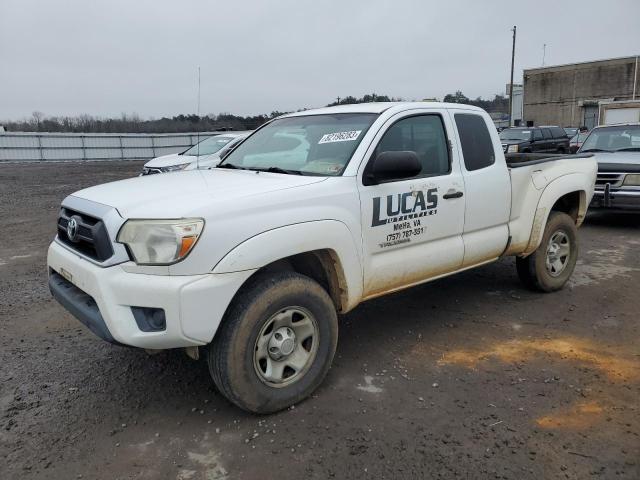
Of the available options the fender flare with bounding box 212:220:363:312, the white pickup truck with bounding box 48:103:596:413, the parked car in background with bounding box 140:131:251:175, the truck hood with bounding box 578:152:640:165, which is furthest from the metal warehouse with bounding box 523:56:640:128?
the fender flare with bounding box 212:220:363:312

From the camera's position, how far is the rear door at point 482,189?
4.37m

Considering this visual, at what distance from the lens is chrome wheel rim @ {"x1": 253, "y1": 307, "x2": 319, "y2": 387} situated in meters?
3.21

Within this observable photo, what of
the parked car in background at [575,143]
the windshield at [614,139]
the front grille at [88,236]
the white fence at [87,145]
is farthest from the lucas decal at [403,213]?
the white fence at [87,145]

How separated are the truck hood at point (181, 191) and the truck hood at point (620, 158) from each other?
7.14 metres

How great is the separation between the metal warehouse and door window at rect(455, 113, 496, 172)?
38.7m

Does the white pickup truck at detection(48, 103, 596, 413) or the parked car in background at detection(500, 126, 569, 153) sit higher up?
the parked car in background at detection(500, 126, 569, 153)

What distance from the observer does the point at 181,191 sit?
3.29m

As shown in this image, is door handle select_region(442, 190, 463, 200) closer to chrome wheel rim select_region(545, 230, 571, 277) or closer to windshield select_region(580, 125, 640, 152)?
chrome wheel rim select_region(545, 230, 571, 277)

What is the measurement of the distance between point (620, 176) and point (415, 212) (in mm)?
6333

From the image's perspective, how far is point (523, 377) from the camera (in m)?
3.71

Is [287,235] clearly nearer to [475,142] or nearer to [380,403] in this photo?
[380,403]

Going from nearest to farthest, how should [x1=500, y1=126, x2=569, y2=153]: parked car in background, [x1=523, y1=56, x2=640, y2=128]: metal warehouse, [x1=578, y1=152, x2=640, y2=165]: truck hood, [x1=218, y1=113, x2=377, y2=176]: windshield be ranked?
1. [x1=218, y1=113, x2=377, y2=176]: windshield
2. [x1=578, y1=152, x2=640, y2=165]: truck hood
3. [x1=500, y1=126, x2=569, y2=153]: parked car in background
4. [x1=523, y1=56, x2=640, y2=128]: metal warehouse

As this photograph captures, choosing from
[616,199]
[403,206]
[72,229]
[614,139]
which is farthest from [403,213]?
[614,139]

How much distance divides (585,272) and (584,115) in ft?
137
